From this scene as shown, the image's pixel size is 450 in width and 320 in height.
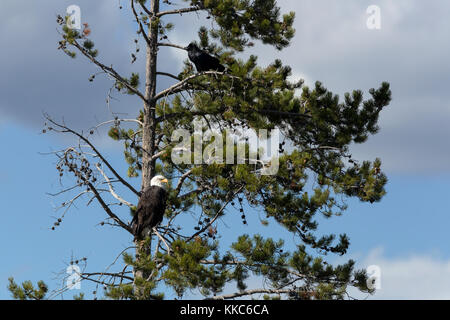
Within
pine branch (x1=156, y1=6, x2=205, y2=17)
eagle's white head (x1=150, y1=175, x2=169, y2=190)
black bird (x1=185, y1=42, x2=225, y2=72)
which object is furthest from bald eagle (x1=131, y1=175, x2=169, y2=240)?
pine branch (x1=156, y1=6, x2=205, y2=17)

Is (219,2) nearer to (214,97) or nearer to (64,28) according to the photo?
(214,97)

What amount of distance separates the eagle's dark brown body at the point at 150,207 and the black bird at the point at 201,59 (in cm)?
267

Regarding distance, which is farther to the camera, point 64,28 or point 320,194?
point 64,28

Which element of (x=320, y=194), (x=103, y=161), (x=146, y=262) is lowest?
(x=146, y=262)

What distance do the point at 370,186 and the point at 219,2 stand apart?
4.26 meters

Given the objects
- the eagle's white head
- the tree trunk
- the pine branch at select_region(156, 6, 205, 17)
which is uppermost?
the pine branch at select_region(156, 6, 205, 17)

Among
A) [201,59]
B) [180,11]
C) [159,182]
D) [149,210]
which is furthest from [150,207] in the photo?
[180,11]

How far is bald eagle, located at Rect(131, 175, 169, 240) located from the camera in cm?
1053

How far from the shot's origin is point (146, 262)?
9312 mm

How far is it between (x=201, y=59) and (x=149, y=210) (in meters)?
3.17

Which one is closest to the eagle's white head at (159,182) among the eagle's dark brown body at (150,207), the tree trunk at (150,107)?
the eagle's dark brown body at (150,207)

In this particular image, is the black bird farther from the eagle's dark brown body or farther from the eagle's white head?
the eagle's dark brown body

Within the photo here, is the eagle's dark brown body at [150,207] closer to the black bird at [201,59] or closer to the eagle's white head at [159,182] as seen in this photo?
the eagle's white head at [159,182]
